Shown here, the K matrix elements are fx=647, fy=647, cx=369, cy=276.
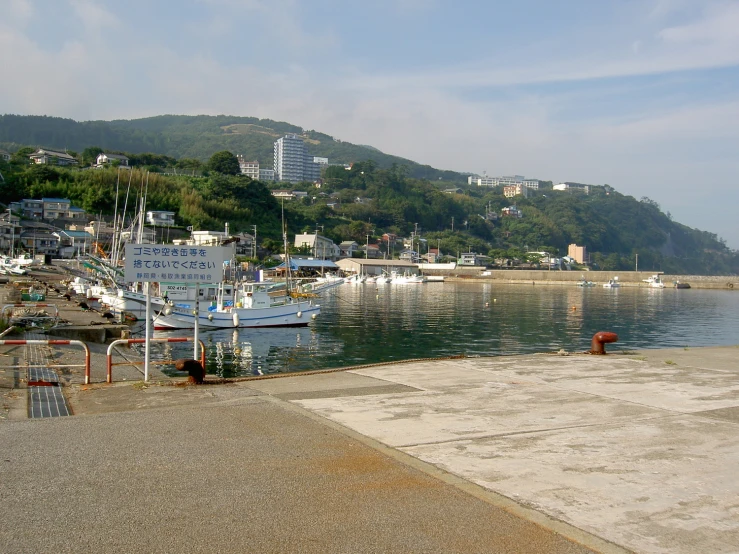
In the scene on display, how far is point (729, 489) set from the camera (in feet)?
18.1

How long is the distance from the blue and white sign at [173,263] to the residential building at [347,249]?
402ft

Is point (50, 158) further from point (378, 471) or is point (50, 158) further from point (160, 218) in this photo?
point (378, 471)

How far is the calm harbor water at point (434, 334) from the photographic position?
83.8 feet

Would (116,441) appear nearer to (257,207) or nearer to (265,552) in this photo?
(265,552)

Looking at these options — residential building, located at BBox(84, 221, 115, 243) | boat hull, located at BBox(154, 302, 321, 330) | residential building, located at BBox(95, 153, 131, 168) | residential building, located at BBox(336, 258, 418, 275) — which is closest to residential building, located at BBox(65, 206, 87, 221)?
residential building, located at BBox(84, 221, 115, 243)

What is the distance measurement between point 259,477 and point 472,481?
189 centimetres

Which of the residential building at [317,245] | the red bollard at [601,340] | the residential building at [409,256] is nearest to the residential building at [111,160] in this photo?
the residential building at [317,245]

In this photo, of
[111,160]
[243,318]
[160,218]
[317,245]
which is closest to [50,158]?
[111,160]

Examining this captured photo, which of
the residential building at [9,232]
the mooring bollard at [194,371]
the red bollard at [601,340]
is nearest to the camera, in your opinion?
the mooring bollard at [194,371]

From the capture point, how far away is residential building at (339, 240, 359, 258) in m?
136

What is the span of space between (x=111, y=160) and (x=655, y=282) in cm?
10617

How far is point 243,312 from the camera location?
114 ft

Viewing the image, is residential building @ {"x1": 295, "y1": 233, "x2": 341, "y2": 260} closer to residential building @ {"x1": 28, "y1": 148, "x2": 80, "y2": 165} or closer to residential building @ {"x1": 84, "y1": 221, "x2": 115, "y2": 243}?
residential building @ {"x1": 84, "y1": 221, "x2": 115, "y2": 243}

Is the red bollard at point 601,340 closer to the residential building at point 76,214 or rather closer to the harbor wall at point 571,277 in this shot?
the residential building at point 76,214
